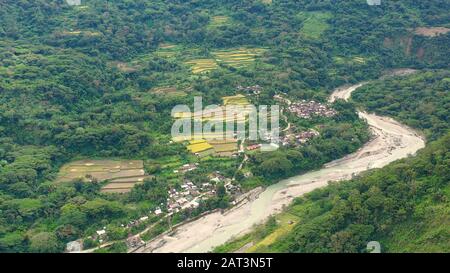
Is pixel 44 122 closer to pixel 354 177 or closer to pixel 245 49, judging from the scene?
pixel 354 177

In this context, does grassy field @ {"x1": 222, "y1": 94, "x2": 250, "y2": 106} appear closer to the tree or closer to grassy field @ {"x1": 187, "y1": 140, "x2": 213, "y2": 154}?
grassy field @ {"x1": 187, "y1": 140, "x2": 213, "y2": 154}

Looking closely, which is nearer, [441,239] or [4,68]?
[441,239]

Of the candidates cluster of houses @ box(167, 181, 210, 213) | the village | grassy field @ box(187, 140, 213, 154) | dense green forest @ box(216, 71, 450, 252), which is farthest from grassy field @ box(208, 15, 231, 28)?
dense green forest @ box(216, 71, 450, 252)

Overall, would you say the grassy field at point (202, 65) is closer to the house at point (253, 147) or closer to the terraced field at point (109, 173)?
the house at point (253, 147)

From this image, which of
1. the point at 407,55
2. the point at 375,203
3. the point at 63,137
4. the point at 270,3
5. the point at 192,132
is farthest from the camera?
the point at 270,3

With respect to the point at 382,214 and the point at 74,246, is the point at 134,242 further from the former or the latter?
the point at 382,214

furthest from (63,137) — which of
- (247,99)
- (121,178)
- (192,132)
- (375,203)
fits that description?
(375,203)
